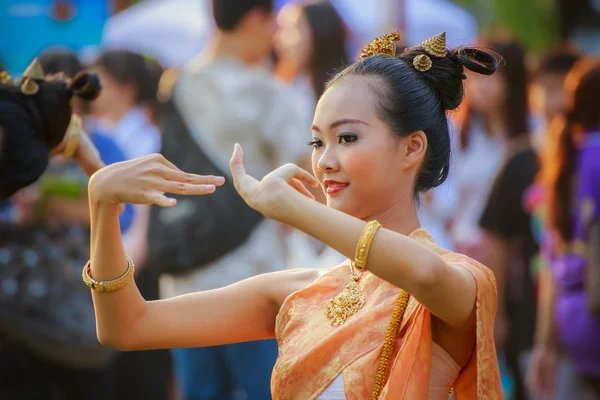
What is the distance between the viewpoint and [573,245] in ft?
16.9

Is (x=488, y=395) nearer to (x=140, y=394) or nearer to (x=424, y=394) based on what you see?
(x=424, y=394)

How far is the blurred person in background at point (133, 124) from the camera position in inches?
239

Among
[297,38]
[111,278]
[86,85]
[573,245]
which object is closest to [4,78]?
[86,85]

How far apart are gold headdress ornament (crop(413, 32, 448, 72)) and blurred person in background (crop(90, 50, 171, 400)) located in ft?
9.98

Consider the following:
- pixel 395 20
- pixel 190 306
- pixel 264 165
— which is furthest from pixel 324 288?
pixel 395 20

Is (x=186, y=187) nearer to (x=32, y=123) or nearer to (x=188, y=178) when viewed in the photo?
(x=188, y=178)

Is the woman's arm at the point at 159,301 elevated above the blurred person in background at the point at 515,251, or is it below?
above

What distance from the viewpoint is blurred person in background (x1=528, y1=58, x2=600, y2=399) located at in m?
4.94

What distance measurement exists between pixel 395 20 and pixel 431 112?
4886 mm

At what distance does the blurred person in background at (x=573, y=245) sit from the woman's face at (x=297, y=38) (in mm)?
1512

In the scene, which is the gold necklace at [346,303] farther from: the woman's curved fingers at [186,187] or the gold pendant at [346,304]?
the woman's curved fingers at [186,187]

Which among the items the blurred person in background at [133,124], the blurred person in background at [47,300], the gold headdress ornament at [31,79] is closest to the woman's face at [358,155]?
the gold headdress ornament at [31,79]

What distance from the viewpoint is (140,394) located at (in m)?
6.09

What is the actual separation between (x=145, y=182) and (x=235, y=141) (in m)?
2.52
